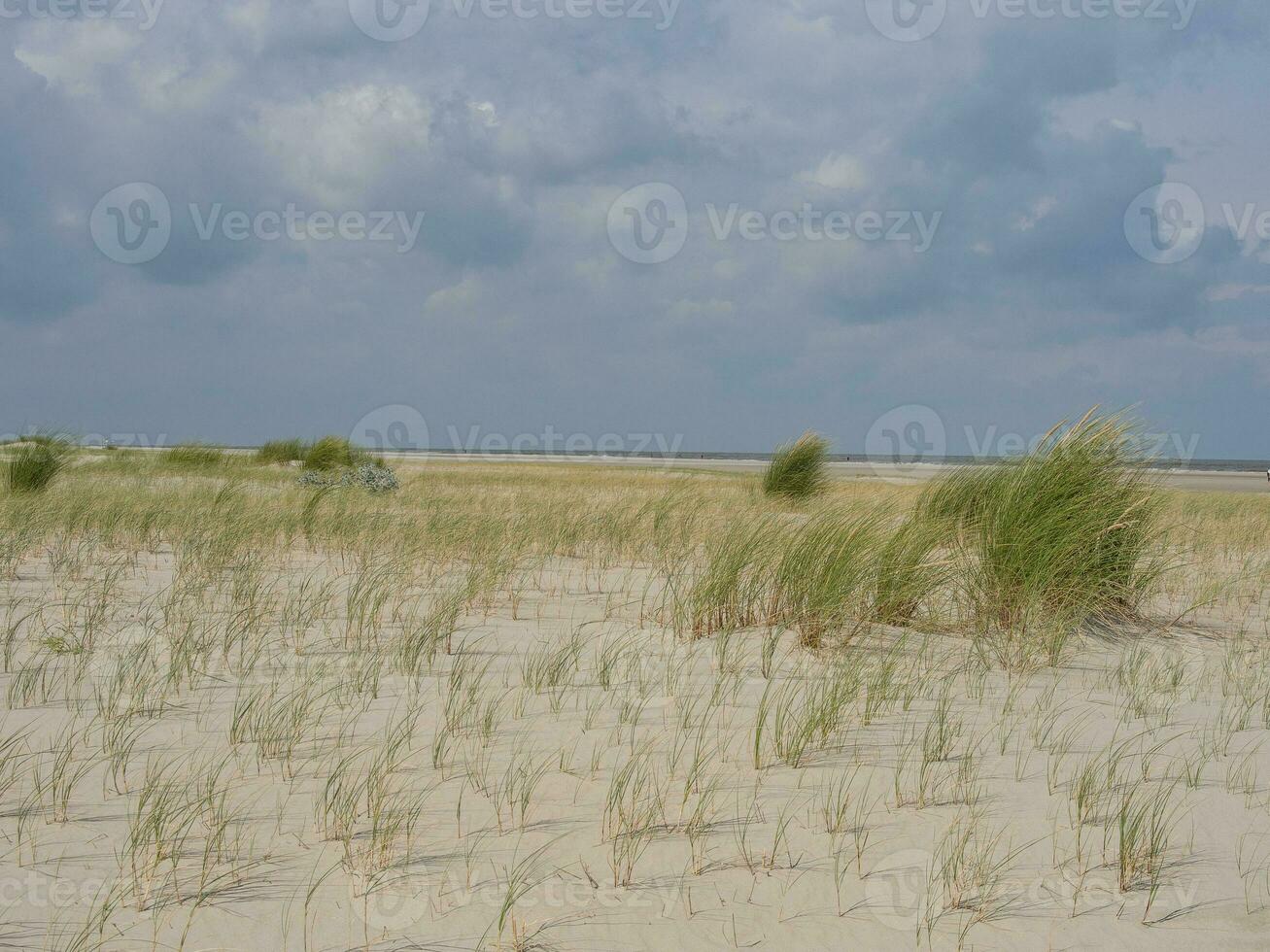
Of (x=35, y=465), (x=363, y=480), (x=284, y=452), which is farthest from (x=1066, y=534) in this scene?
(x=284, y=452)

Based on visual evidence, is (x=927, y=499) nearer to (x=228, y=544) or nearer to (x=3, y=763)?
(x=228, y=544)

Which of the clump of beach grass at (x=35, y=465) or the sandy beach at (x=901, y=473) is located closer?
the clump of beach grass at (x=35, y=465)

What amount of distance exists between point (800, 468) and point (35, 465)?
33.0 feet

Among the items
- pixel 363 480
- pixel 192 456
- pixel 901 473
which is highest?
pixel 901 473

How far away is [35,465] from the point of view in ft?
31.1

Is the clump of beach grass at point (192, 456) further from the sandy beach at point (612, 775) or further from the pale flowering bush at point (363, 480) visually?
the sandy beach at point (612, 775)

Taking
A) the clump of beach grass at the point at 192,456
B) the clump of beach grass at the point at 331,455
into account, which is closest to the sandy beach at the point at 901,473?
the clump of beach grass at the point at 331,455

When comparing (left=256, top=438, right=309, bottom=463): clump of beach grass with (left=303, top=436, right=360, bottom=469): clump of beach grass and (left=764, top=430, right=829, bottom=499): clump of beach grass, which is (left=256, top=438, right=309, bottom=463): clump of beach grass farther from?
(left=764, top=430, right=829, bottom=499): clump of beach grass

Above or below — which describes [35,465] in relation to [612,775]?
above

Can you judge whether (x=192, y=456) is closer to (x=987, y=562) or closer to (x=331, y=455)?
(x=331, y=455)

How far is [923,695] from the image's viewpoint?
3.25 m

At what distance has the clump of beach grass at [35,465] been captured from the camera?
30.3 ft

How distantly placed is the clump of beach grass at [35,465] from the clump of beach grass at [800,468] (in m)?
9.32

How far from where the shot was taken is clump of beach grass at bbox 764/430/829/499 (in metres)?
12.7
